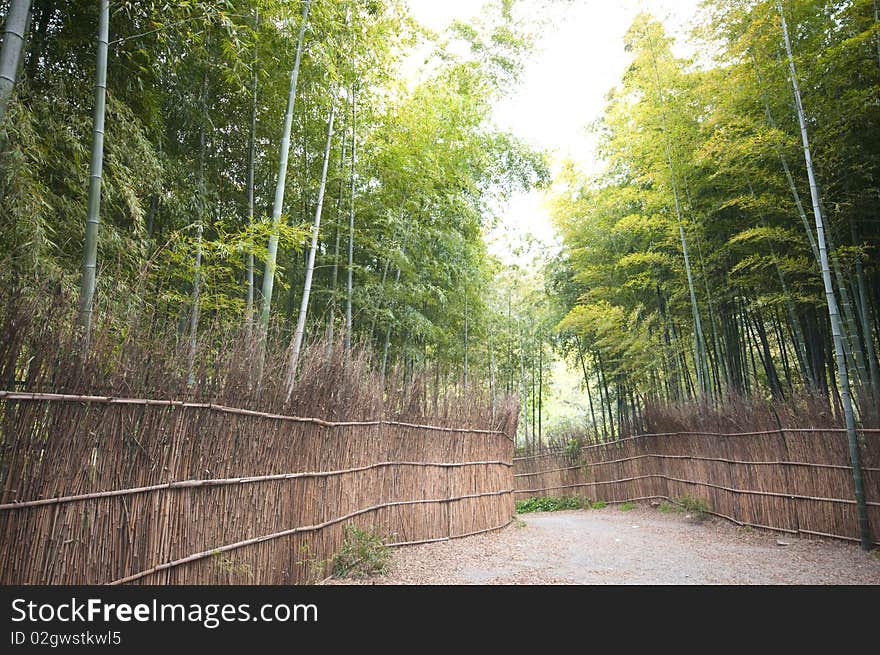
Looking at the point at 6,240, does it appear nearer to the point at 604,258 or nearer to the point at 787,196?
the point at 787,196

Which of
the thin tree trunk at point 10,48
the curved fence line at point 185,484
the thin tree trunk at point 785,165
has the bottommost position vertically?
the curved fence line at point 185,484

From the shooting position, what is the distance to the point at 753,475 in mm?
5508

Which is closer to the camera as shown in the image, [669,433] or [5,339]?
[5,339]

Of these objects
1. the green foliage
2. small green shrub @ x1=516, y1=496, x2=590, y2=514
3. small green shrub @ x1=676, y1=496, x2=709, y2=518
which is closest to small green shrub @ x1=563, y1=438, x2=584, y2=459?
small green shrub @ x1=516, y1=496, x2=590, y2=514

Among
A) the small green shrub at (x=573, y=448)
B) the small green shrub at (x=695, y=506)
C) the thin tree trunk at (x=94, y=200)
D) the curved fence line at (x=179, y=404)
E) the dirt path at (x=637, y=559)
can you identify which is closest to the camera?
the curved fence line at (x=179, y=404)

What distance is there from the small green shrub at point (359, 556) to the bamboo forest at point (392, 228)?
0.20 meters

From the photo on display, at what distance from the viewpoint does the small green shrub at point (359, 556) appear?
3.65 meters

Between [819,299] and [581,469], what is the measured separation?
5.13 m

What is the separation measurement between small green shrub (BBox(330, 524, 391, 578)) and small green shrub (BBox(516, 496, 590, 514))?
6.03 m

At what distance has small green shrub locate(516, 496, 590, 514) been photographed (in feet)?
30.4

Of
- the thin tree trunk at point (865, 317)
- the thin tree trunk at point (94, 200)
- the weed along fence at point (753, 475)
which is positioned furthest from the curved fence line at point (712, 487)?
the thin tree trunk at point (94, 200)

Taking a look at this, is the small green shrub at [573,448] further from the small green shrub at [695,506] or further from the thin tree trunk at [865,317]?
the thin tree trunk at [865,317]
